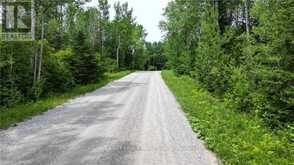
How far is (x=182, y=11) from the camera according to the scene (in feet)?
106

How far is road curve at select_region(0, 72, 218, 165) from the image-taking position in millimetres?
5801

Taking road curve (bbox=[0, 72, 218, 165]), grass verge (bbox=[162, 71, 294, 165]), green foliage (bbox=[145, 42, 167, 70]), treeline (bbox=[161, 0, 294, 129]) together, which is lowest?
road curve (bbox=[0, 72, 218, 165])

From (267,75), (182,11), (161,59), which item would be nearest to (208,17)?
(267,75)

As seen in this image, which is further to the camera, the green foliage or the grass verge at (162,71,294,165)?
the green foliage

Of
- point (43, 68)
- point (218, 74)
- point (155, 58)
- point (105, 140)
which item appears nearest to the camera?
point (105, 140)

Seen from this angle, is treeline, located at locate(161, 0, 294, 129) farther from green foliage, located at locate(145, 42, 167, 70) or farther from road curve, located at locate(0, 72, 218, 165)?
green foliage, located at locate(145, 42, 167, 70)

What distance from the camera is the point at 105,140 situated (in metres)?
7.27

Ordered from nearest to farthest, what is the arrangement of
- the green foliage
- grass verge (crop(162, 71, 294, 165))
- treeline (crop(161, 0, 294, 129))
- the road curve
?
grass verge (crop(162, 71, 294, 165)) → the road curve → treeline (crop(161, 0, 294, 129)) → the green foliage

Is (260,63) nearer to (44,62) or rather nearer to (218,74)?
(218,74)

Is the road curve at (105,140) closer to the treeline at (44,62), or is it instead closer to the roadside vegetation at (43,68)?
the roadside vegetation at (43,68)

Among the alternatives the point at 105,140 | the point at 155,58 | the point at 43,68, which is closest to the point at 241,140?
the point at 105,140

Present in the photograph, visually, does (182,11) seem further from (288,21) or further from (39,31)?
(288,21)

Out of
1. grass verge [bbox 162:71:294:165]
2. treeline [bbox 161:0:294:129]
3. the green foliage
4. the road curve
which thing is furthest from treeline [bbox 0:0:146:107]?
the green foliage

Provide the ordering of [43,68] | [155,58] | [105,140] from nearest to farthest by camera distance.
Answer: [105,140], [43,68], [155,58]
